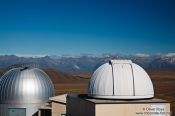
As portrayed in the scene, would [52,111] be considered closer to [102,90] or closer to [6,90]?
[6,90]

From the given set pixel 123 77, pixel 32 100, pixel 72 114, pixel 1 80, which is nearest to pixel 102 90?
pixel 123 77

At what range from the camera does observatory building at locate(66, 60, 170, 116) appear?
66.2ft

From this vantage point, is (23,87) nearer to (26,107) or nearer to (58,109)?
(26,107)

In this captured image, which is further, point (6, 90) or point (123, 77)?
point (6, 90)

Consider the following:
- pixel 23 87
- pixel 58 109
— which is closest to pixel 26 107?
pixel 23 87

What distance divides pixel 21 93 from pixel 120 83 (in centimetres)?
1122

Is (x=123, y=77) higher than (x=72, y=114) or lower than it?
higher

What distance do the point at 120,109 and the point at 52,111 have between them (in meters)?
9.27

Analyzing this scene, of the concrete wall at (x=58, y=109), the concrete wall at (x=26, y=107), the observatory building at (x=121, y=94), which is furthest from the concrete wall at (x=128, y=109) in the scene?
the concrete wall at (x=26, y=107)

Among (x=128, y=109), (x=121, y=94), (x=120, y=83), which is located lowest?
(x=128, y=109)

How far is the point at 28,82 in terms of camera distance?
29609 mm

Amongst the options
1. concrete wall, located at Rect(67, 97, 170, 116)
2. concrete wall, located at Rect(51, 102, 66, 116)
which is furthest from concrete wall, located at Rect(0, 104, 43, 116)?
concrete wall, located at Rect(67, 97, 170, 116)

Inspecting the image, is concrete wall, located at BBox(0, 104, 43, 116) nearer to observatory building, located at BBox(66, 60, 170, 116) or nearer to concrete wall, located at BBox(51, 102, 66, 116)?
concrete wall, located at BBox(51, 102, 66, 116)

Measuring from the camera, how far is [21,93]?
2931 cm
